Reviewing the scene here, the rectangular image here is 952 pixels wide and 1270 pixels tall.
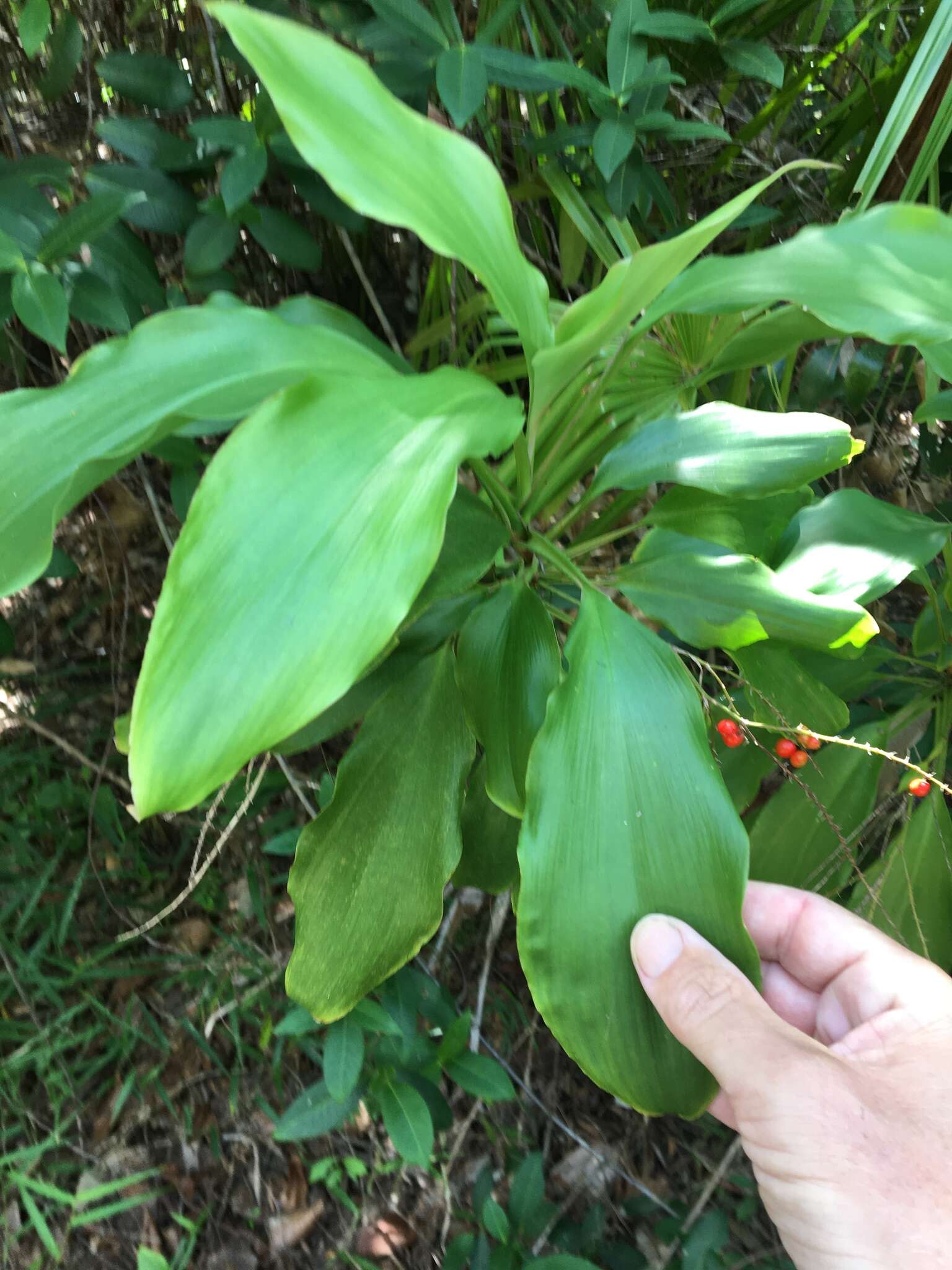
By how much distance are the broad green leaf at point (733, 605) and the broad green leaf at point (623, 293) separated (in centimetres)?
19

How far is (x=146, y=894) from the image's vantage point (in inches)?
49.4

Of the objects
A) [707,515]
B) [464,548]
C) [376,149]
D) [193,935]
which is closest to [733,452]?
[707,515]

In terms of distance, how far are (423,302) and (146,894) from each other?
103 centimetres

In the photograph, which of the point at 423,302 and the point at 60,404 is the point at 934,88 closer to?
the point at 423,302

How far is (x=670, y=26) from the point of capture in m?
0.77

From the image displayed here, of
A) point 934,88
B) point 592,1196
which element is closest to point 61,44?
point 934,88

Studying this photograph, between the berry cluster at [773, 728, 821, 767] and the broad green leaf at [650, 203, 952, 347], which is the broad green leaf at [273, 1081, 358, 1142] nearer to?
the berry cluster at [773, 728, 821, 767]

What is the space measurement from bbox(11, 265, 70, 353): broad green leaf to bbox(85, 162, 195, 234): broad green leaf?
139 millimetres

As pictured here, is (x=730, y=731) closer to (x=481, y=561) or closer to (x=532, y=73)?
(x=481, y=561)

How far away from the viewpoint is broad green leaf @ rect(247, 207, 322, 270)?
0.80 m

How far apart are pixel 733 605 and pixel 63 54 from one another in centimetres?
89

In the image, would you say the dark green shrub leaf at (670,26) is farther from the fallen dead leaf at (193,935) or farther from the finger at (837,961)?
the fallen dead leaf at (193,935)

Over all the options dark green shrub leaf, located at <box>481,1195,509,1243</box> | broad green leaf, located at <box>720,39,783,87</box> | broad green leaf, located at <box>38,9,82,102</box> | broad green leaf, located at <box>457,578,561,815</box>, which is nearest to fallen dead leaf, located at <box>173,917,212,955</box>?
dark green shrub leaf, located at <box>481,1195,509,1243</box>

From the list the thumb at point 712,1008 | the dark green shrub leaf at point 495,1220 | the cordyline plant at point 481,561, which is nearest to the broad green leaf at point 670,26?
the cordyline plant at point 481,561
